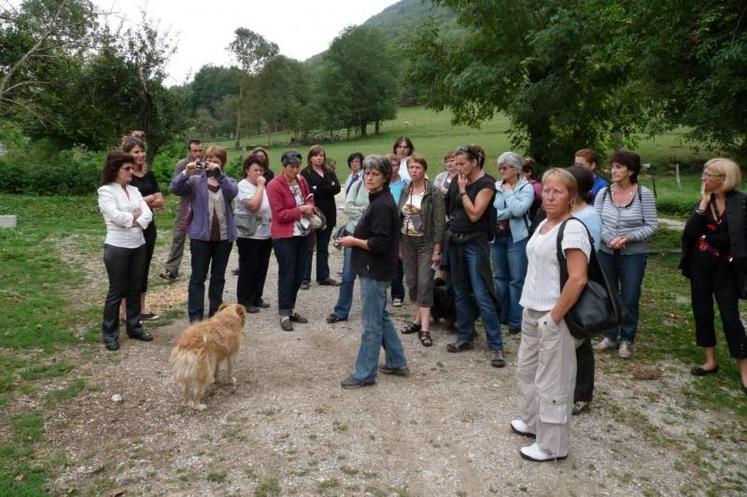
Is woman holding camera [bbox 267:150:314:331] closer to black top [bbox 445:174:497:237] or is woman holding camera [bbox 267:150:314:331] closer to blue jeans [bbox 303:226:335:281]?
blue jeans [bbox 303:226:335:281]

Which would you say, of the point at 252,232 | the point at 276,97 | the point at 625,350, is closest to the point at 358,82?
the point at 276,97

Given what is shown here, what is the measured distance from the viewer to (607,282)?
3645 mm

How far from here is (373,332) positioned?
488 cm

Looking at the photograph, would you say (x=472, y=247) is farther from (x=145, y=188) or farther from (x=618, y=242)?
(x=145, y=188)

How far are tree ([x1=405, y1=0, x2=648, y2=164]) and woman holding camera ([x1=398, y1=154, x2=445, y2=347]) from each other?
21.5 feet

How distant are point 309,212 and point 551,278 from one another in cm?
370

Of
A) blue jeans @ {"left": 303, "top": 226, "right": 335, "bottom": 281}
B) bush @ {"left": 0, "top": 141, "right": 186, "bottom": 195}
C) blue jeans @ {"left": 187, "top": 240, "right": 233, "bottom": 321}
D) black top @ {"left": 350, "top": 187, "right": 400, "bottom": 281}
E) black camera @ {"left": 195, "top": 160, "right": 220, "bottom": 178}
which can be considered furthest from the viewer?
bush @ {"left": 0, "top": 141, "right": 186, "bottom": 195}

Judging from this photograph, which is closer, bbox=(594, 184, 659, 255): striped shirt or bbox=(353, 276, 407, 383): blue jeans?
bbox=(353, 276, 407, 383): blue jeans

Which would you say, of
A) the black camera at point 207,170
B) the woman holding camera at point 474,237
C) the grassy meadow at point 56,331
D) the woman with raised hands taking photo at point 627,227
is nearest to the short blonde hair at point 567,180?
the woman holding camera at point 474,237

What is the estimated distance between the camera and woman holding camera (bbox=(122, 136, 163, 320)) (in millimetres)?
6078

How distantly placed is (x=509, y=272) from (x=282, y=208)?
2801mm

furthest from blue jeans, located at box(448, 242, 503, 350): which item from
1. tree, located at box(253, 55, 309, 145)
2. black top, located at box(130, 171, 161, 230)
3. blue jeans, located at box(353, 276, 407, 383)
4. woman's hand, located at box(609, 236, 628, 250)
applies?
tree, located at box(253, 55, 309, 145)

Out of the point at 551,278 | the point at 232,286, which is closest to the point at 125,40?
the point at 232,286

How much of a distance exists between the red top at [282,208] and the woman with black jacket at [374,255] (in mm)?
1789
